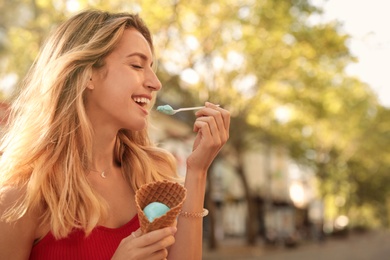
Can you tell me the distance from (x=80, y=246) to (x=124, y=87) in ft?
2.24

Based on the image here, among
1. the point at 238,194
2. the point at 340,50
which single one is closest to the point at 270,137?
the point at 340,50

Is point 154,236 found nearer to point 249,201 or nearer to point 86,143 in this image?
point 86,143

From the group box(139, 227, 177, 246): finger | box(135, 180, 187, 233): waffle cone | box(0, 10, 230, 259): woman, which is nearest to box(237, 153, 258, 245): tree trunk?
box(0, 10, 230, 259): woman

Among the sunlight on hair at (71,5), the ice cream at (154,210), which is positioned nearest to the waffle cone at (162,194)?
the ice cream at (154,210)

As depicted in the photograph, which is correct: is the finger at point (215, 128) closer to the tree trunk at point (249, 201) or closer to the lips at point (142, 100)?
the lips at point (142, 100)

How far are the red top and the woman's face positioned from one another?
0.48 m

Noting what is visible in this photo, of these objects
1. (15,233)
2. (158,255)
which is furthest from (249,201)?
(158,255)

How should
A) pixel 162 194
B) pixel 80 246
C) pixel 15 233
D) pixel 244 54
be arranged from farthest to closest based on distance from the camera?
pixel 244 54 → pixel 80 246 → pixel 15 233 → pixel 162 194

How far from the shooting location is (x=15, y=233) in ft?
8.26

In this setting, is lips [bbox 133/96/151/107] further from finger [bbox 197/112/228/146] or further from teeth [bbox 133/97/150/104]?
finger [bbox 197/112/228/146]

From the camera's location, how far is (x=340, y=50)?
1670cm

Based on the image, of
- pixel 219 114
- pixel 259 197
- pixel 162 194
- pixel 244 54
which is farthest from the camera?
pixel 259 197

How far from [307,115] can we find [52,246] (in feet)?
102

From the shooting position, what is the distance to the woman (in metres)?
2.62
